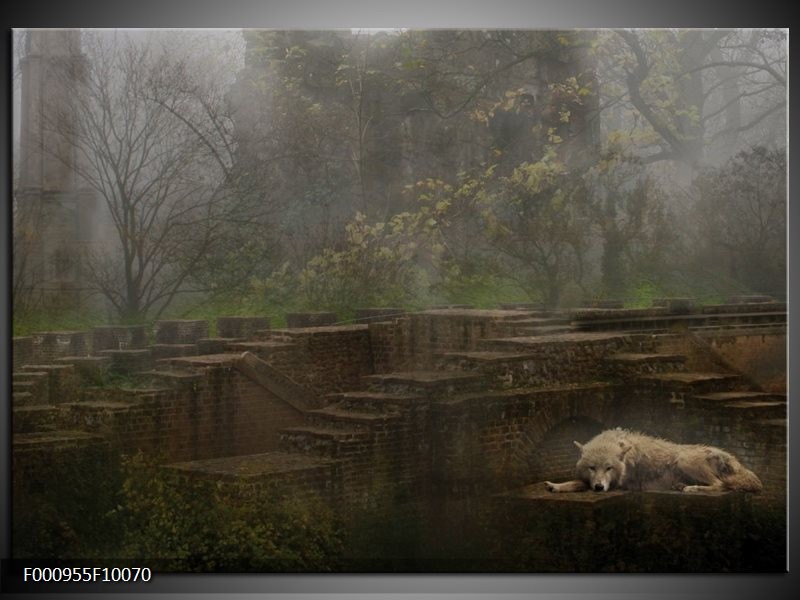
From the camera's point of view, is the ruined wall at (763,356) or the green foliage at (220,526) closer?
the green foliage at (220,526)

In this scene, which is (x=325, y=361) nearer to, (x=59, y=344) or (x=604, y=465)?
(x=59, y=344)

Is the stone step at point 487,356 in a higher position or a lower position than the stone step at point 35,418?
higher

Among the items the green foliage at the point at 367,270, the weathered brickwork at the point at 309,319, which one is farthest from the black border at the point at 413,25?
the weathered brickwork at the point at 309,319

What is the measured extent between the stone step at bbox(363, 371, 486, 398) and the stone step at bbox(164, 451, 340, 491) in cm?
48

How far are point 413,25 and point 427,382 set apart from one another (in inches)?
75.8

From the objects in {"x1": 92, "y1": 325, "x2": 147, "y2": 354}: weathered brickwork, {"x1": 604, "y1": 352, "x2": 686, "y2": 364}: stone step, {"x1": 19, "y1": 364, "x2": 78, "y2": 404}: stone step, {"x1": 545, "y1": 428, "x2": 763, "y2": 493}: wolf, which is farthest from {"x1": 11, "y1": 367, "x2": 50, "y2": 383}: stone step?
{"x1": 604, "y1": 352, "x2": 686, "y2": 364}: stone step

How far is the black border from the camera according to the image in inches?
189

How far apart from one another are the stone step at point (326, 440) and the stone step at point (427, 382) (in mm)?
276

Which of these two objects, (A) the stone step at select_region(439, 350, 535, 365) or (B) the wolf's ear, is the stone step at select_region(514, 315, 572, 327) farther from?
(B) the wolf's ear

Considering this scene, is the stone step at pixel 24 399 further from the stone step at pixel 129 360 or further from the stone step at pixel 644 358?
the stone step at pixel 644 358

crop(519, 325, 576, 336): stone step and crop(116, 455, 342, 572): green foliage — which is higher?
crop(519, 325, 576, 336): stone step

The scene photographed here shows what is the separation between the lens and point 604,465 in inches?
189

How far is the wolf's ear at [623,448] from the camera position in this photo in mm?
4793

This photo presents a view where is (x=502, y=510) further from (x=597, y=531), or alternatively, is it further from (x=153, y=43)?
(x=153, y=43)
